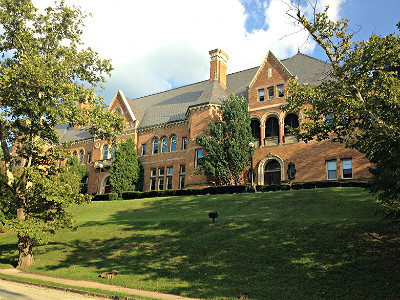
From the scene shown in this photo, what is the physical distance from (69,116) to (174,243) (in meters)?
8.69

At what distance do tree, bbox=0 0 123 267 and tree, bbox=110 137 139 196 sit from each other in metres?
17.2

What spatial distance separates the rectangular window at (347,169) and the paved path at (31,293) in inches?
892

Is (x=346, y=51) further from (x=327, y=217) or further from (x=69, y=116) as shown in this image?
(x=69, y=116)

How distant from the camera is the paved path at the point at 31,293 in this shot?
10719 millimetres

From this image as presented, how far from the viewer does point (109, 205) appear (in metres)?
28.8

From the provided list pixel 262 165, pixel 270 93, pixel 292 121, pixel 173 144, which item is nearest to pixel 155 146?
pixel 173 144

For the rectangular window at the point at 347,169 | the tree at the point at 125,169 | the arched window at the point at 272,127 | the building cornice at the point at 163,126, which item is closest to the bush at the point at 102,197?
the tree at the point at 125,169

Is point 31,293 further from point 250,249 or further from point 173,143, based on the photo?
point 173,143

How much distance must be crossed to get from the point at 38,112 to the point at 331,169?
2280 cm

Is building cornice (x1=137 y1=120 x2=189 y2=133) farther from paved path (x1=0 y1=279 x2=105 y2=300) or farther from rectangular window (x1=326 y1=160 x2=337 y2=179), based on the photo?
paved path (x1=0 y1=279 x2=105 y2=300)

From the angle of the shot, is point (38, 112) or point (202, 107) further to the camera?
point (202, 107)

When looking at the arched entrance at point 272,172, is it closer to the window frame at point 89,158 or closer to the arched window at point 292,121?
A: the arched window at point 292,121

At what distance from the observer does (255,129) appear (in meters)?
32.2

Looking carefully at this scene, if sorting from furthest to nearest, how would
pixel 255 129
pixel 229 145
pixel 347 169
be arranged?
pixel 255 129
pixel 229 145
pixel 347 169
